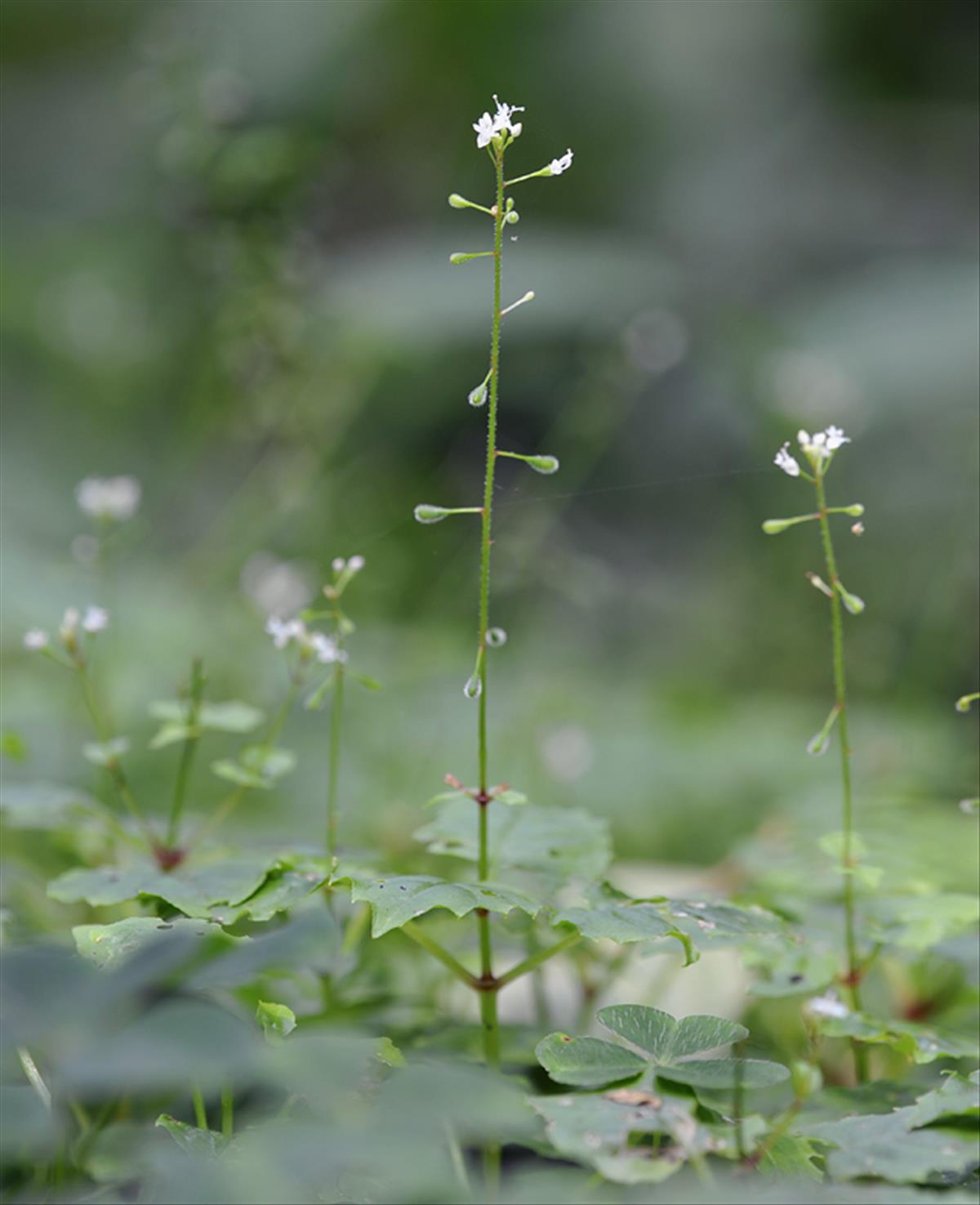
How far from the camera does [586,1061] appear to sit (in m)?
0.70

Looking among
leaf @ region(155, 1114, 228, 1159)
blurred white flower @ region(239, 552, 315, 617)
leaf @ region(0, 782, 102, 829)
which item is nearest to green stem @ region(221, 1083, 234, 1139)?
leaf @ region(155, 1114, 228, 1159)

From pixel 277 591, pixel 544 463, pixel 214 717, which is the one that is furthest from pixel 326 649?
pixel 277 591

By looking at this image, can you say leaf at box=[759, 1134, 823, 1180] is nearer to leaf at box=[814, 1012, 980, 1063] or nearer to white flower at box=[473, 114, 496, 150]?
leaf at box=[814, 1012, 980, 1063]

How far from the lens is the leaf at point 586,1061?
68cm

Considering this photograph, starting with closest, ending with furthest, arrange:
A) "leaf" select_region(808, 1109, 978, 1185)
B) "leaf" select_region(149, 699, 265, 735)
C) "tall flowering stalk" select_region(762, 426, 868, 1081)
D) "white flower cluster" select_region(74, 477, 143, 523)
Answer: "leaf" select_region(808, 1109, 978, 1185)
"tall flowering stalk" select_region(762, 426, 868, 1081)
"leaf" select_region(149, 699, 265, 735)
"white flower cluster" select_region(74, 477, 143, 523)

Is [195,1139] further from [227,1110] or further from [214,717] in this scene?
[214,717]

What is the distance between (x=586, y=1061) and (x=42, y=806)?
0.51 metres

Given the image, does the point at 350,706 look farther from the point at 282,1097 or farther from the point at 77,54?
the point at 77,54

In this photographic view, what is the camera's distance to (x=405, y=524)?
3189mm

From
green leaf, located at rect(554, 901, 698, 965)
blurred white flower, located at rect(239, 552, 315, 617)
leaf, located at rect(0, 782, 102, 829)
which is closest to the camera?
green leaf, located at rect(554, 901, 698, 965)

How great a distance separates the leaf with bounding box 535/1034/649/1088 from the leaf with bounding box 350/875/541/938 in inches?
3.0

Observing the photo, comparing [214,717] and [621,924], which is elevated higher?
[214,717]

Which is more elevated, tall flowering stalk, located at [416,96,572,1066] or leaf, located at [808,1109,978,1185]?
tall flowering stalk, located at [416,96,572,1066]

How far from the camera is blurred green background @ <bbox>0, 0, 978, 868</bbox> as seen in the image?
83.7 inches
